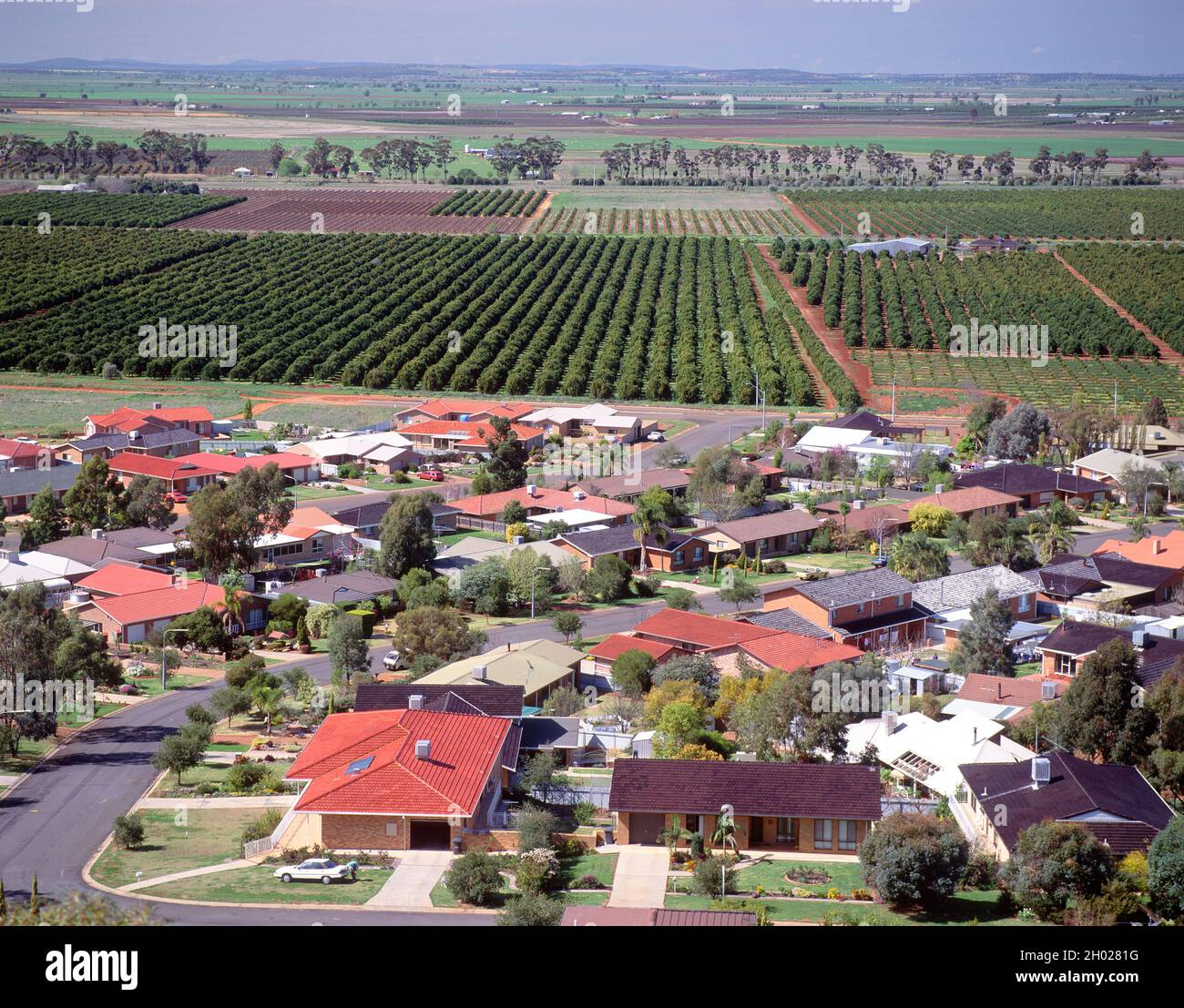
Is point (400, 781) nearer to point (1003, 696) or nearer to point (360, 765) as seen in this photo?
point (360, 765)

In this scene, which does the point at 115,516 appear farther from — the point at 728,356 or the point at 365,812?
the point at 728,356

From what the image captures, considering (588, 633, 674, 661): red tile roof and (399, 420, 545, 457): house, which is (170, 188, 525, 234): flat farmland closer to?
(399, 420, 545, 457): house

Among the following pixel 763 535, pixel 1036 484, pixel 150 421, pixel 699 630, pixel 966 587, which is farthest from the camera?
pixel 150 421

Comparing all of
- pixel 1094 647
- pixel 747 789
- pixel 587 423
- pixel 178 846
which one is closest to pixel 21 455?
pixel 587 423

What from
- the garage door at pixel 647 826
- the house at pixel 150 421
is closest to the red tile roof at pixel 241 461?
the house at pixel 150 421

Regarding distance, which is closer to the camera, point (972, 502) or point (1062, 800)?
point (1062, 800)

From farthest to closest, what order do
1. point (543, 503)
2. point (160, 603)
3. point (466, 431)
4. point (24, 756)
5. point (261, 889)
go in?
point (466, 431) → point (543, 503) → point (160, 603) → point (24, 756) → point (261, 889)

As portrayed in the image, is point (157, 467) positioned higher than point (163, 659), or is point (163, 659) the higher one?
point (157, 467)

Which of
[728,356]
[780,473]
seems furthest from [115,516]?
[728,356]

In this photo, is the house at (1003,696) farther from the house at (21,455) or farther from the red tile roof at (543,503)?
the house at (21,455)
